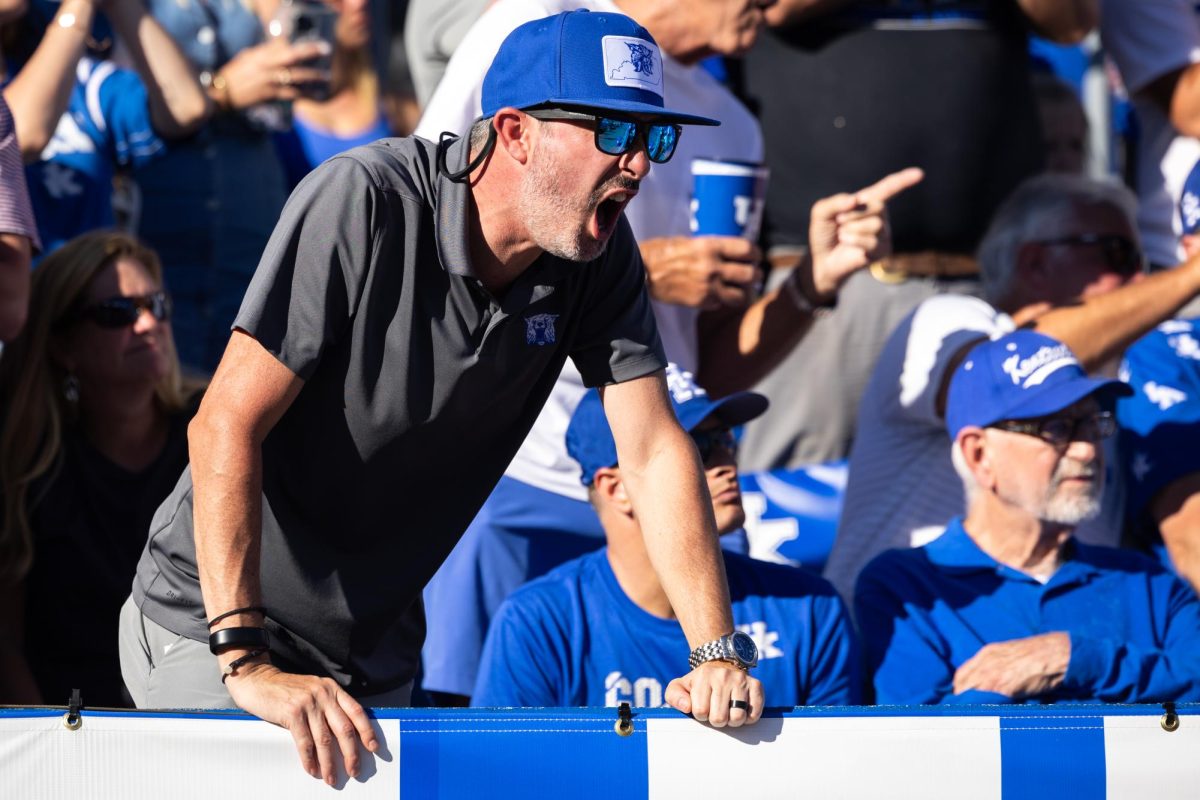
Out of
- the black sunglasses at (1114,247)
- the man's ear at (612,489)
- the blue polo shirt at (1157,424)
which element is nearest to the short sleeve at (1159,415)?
the blue polo shirt at (1157,424)

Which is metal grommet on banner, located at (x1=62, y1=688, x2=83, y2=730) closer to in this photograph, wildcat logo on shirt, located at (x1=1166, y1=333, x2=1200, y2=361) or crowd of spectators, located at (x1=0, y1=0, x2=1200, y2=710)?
crowd of spectators, located at (x1=0, y1=0, x2=1200, y2=710)

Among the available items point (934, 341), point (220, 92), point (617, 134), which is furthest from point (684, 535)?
point (220, 92)

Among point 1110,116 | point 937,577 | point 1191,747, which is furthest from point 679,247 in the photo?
point 1110,116

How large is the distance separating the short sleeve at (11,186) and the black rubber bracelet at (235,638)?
1.47 metres

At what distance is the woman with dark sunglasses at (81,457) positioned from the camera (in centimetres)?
398

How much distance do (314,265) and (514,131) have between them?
37cm

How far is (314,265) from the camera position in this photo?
2.46m

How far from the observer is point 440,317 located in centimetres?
263

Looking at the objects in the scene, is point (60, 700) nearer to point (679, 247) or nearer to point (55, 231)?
point (55, 231)

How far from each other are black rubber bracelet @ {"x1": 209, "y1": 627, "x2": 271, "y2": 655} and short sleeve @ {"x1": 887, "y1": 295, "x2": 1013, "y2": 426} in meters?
2.33

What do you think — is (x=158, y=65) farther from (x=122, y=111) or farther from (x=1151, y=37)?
(x=1151, y=37)

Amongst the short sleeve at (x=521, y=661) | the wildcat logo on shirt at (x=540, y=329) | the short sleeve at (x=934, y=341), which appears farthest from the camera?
the short sleeve at (x=934, y=341)

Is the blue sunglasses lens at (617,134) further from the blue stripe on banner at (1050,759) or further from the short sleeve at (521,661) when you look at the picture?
the short sleeve at (521,661)

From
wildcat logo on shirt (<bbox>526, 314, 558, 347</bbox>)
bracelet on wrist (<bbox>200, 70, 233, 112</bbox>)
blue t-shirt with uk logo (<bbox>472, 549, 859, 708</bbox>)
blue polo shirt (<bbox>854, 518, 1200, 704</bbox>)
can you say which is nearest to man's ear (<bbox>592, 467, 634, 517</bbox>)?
blue t-shirt with uk logo (<bbox>472, 549, 859, 708</bbox>)
